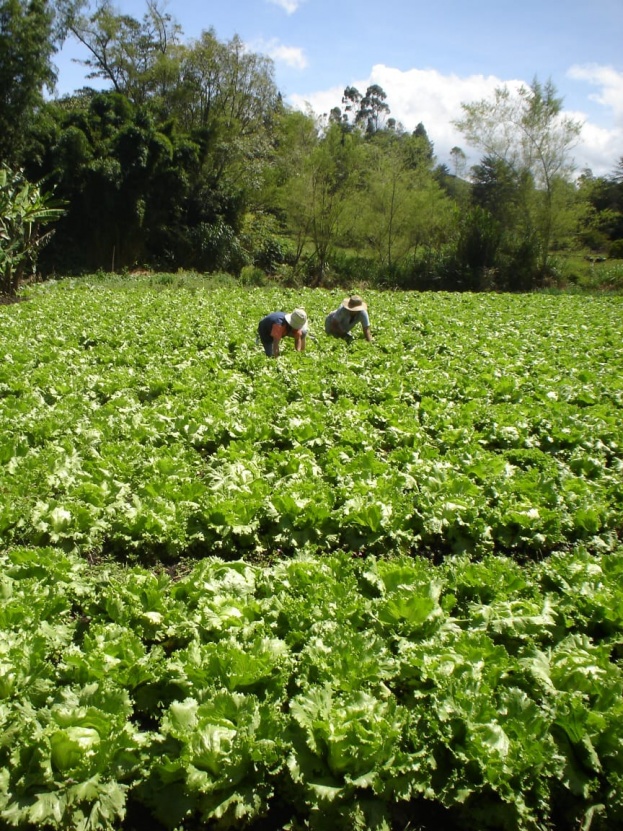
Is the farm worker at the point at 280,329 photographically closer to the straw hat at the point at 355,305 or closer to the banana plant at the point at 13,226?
the straw hat at the point at 355,305

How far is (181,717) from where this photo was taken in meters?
2.52

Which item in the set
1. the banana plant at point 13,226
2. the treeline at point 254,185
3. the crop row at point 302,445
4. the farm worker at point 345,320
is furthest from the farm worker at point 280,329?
the treeline at point 254,185

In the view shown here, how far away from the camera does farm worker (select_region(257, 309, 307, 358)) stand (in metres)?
9.48

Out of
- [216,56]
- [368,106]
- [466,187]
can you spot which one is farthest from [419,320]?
[368,106]

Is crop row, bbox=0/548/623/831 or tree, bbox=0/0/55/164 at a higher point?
tree, bbox=0/0/55/164

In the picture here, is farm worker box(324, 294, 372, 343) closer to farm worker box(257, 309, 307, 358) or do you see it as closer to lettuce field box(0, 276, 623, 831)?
farm worker box(257, 309, 307, 358)

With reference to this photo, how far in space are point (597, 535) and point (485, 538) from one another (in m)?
1.01

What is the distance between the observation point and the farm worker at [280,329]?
9484mm

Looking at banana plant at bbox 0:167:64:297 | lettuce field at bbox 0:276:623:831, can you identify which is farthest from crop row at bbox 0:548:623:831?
banana plant at bbox 0:167:64:297

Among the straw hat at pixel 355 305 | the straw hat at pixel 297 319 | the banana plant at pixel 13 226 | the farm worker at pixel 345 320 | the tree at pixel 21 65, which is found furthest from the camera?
the tree at pixel 21 65

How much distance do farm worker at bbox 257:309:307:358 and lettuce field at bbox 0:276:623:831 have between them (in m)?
2.32

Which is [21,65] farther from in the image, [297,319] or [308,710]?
[308,710]

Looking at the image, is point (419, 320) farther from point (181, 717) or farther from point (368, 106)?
point (368, 106)

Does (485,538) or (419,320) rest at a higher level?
(419,320)
